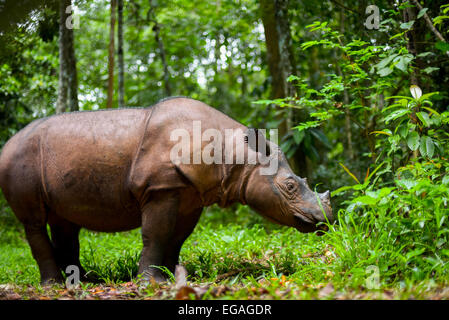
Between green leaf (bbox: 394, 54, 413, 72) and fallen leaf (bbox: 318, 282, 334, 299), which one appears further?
green leaf (bbox: 394, 54, 413, 72)

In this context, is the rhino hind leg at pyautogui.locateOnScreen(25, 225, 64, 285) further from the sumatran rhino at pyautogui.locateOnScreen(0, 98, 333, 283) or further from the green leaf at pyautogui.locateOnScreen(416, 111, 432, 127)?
the green leaf at pyautogui.locateOnScreen(416, 111, 432, 127)

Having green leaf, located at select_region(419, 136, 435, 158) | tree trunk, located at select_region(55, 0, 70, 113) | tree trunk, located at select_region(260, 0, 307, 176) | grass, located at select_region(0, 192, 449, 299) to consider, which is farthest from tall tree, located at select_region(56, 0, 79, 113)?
green leaf, located at select_region(419, 136, 435, 158)

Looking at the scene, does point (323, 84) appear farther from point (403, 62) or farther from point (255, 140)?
point (255, 140)

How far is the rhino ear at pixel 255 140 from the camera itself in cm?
504

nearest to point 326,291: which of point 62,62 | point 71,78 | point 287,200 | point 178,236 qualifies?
point 287,200

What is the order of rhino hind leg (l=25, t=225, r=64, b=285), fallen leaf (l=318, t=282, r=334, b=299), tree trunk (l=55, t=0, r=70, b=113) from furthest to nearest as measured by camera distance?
tree trunk (l=55, t=0, r=70, b=113) → rhino hind leg (l=25, t=225, r=64, b=285) → fallen leaf (l=318, t=282, r=334, b=299)

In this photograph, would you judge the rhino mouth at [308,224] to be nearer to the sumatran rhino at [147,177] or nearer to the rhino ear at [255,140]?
the sumatran rhino at [147,177]

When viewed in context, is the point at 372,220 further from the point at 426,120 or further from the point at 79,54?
the point at 79,54

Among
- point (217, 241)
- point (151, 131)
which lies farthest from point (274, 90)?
point (151, 131)

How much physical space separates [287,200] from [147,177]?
1.43 metres

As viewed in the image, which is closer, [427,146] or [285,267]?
[427,146]

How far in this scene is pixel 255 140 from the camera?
16.6ft

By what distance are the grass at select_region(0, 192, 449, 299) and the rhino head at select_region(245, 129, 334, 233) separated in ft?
0.94

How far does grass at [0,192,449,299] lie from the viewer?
3.52 metres
